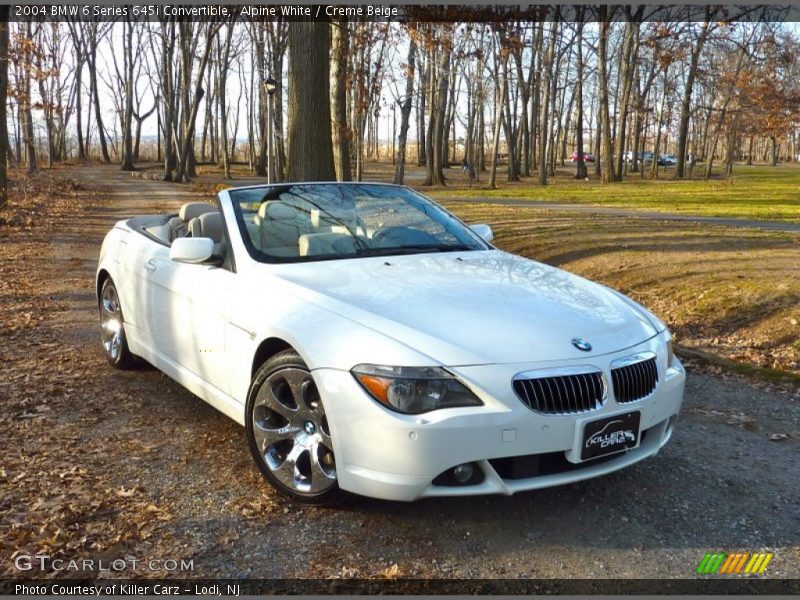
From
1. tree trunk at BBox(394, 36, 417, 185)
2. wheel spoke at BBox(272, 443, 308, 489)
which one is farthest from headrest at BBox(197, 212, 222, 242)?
tree trunk at BBox(394, 36, 417, 185)

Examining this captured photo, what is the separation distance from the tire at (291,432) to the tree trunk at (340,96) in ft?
44.3

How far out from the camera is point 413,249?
4711 mm

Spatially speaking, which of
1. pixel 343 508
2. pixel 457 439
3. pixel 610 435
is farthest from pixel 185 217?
pixel 610 435

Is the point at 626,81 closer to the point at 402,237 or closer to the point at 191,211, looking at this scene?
the point at 191,211

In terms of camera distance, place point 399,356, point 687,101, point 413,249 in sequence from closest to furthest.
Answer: point 399,356
point 413,249
point 687,101

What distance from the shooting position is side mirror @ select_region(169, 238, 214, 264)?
4254mm

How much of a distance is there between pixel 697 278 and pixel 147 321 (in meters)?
6.49

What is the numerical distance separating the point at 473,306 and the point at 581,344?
0.55 m

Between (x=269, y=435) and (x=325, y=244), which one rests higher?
(x=325, y=244)

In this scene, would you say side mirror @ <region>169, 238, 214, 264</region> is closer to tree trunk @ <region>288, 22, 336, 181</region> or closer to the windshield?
the windshield

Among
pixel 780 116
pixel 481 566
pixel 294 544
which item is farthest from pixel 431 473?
pixel 780 116

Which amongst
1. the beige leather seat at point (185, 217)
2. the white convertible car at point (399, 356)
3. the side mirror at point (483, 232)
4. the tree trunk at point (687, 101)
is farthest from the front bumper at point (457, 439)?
the tree trunk at point (687, 101)

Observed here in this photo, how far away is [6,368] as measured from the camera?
5.98 metres

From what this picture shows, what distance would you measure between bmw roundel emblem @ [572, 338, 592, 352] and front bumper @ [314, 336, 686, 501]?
6cm
